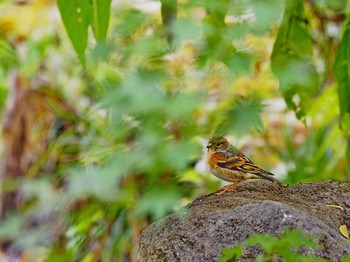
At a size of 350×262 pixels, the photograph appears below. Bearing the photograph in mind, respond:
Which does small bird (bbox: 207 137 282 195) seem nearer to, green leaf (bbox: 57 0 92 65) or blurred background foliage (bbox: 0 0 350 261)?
blurred background foliage (bbox: 0 0 350 261)

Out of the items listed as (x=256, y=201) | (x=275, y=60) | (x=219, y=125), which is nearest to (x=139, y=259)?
(x=256, y=201)

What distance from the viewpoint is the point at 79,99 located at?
491 cm

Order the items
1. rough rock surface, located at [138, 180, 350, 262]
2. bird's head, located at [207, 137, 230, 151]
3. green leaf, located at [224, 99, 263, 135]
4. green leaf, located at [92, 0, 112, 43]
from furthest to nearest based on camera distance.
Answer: bird's head, located at [207, 137, 230, 151]
green leaf, located at [92, 0, 112, 43]
rough rock surface, located at [138, 180, 350, 262]
green leaf, located at [224, 99, 263, 135]

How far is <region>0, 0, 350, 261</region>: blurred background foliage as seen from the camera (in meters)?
1.80

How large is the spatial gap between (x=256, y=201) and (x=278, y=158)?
241 cm

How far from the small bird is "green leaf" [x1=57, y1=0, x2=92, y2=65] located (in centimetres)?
44

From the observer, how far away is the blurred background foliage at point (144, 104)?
71.0 inches

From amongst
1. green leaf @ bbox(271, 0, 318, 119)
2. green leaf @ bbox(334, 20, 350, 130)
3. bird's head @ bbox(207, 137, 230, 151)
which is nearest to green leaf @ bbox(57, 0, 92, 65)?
bird's head @ bbox(207, 137, 230, 151)

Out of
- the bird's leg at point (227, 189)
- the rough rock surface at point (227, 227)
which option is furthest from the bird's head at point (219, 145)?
the rough rock surface at point (227, 227)

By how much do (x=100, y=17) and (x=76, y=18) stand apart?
71 mm

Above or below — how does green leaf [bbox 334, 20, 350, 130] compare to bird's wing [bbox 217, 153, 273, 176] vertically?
below

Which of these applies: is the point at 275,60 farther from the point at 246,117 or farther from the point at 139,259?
the point at 246,117

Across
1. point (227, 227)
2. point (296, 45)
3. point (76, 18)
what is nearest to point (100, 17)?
point (76, 18)

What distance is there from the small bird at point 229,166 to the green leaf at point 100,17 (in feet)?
1.33
